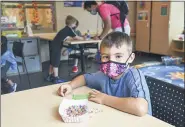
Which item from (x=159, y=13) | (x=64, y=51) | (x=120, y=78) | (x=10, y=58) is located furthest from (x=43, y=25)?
(x=120, y=78)

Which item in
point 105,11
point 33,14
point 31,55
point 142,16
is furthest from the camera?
point 142,16

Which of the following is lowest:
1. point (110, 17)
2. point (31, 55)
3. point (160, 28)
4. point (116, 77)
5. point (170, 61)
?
point (170, 61)

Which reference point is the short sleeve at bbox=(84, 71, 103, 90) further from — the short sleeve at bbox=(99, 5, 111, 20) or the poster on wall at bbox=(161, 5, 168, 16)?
the poster on wall at bbox=(161, 5, 168, 16)

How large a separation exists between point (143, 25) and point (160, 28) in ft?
1.96

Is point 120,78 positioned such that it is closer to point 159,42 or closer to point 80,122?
point 80,122

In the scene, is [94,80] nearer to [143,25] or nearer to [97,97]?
[97,97]

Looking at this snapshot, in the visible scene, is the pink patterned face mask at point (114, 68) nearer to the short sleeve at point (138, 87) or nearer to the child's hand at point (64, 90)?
the short sleeve at point (138, 87)

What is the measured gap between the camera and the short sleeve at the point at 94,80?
1217 millimetres

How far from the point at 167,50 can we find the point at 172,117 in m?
4.62

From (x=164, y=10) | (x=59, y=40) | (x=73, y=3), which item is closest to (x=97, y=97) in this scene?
(x=59, y=40)

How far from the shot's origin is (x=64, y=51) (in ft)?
18.4

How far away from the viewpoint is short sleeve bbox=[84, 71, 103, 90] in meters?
1.22

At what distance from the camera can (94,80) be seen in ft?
4.10

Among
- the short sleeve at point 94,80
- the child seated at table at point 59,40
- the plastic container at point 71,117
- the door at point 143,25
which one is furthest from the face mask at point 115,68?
the door at point 143,25
